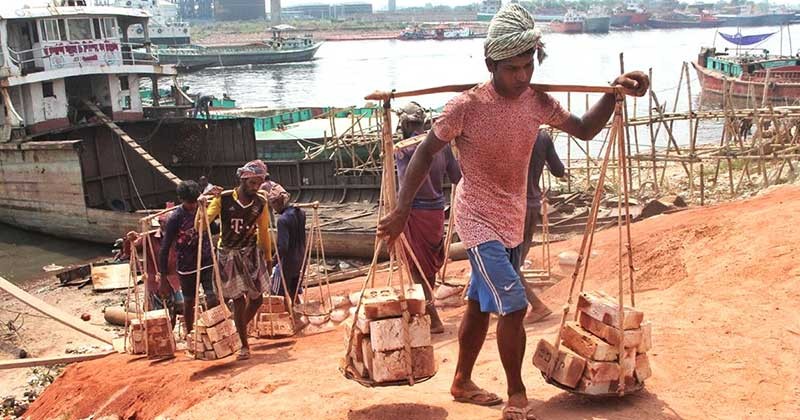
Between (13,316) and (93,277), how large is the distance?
6.59 ft

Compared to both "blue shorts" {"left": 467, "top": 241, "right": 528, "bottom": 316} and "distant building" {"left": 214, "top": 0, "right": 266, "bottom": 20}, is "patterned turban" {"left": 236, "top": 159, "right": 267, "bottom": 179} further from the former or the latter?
"distant building" {"left": 214, "top": 0, "right": 266, "bottom": 20}

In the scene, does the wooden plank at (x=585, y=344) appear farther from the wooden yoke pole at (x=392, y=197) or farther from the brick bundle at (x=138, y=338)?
the brick bundle at (x=138, y=338)

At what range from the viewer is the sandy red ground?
158 inches

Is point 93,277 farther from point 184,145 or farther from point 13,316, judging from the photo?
point 184,145

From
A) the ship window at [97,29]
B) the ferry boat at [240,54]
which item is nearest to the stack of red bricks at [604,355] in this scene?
the ship window at [97,29]

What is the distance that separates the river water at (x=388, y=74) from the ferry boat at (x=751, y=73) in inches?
71.3

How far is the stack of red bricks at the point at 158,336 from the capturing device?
6.55 meters

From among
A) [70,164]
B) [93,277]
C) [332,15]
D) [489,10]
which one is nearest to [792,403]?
[93,277]

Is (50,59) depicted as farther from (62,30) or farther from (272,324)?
(272,324)

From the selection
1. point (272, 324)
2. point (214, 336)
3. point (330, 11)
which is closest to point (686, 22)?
point (330, 11)

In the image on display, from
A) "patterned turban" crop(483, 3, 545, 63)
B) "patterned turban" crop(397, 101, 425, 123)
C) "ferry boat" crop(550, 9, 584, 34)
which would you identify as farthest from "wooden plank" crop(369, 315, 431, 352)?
"ferry boat" crop(550, 9, 584, 34)

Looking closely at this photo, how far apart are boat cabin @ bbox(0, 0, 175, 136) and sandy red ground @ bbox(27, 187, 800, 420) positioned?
13923 mm

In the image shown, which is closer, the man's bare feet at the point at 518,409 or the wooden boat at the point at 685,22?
the man's bare feet at the point at 518,409

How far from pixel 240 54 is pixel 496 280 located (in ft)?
203
